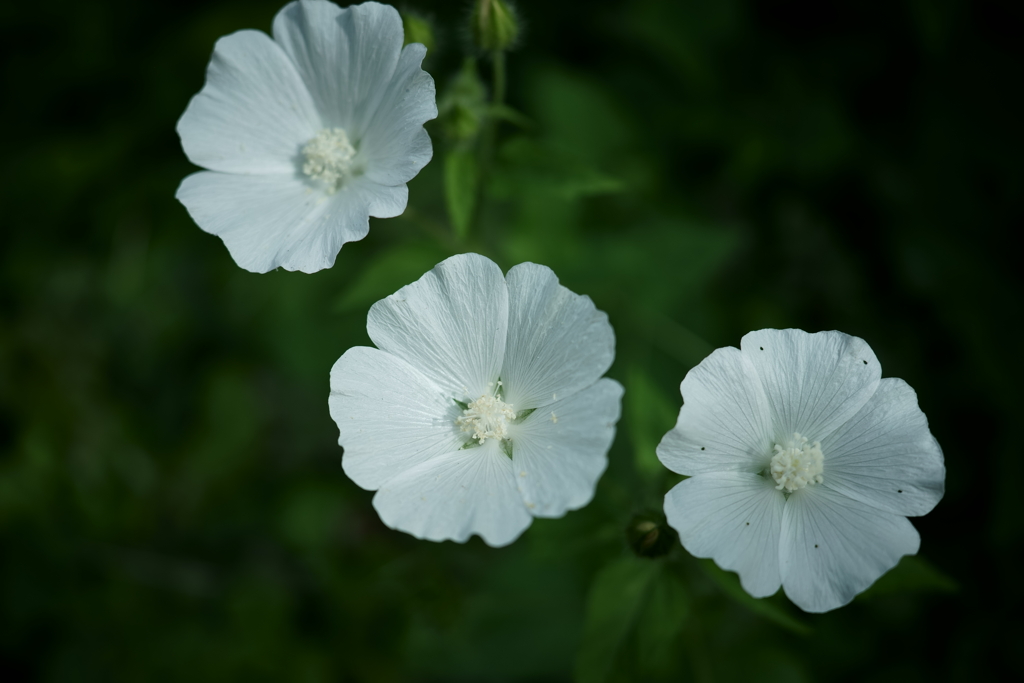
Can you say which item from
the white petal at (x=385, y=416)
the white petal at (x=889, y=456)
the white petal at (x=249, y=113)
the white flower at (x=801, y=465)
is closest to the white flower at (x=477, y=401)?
the white petal at (x=385, y=416)

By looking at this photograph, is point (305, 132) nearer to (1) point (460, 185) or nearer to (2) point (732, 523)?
(1) point (460, 185)

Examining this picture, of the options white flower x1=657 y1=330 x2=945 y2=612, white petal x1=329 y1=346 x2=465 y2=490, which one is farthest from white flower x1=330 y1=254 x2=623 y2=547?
white flower x1=657 y1=330 x2=945 y2=612

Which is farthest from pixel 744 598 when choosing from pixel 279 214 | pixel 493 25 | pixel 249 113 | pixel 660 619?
pixel 249 113

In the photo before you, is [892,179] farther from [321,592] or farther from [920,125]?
[321,592]

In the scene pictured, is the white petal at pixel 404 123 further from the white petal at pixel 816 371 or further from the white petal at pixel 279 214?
the white petal at pixel 816 371

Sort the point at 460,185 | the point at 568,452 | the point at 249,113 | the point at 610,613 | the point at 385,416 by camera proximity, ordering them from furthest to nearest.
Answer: the point at 249,113 < the point at 460,185 < the point at 610,613 < the point at 385,416 < the point at 568,452

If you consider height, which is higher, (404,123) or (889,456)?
(404,123)

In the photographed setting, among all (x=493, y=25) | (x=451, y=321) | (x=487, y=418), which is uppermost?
(x=493, y=25)
